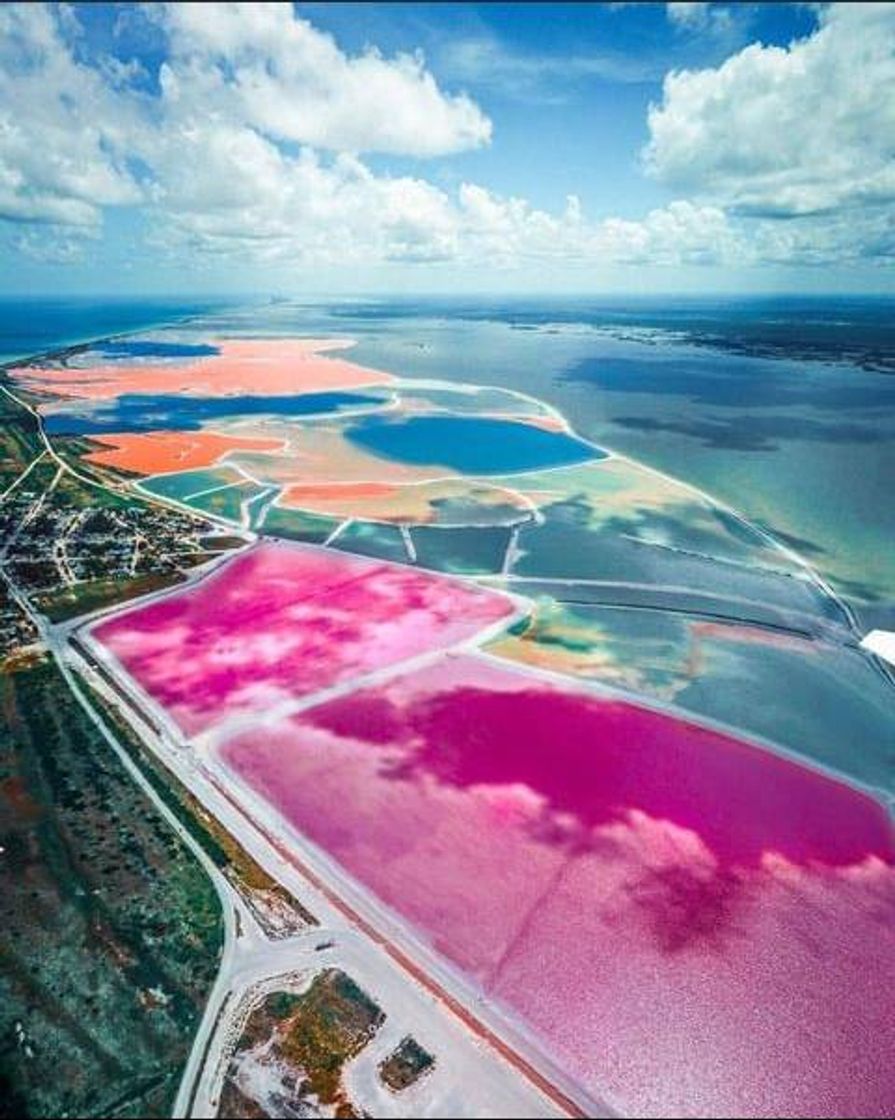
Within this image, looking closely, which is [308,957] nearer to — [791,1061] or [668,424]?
[791,1061]

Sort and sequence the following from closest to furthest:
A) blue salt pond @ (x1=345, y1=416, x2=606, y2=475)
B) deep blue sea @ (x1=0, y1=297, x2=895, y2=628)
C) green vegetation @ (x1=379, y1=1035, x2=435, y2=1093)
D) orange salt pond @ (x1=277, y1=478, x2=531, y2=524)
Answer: green vegetation @ (x1=379, y1=1035, x2=435, y2=1093) → deep blue sea @ (x1=0, y1=297, x2=895, y2=628) → orange salt pond @ (x1=277, y1=478, x2=531, y2=524) → blue salt pond @ (x1=345, y1=416, x2=606, y2=475)

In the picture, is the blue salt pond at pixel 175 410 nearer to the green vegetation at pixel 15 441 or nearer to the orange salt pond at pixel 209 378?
the green vegetation at pixel 15 441

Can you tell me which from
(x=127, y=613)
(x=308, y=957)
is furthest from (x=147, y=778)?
(x=127, y=613)

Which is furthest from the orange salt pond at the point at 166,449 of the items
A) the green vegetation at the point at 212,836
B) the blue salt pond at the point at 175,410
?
the green vegetation at the point at 212,836

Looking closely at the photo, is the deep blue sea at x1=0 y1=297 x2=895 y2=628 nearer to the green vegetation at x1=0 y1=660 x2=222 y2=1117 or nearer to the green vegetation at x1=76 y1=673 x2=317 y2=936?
the green vegetation at x1=76 y1=673 x2=317 y2=936

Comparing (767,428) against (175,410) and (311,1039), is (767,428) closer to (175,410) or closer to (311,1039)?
(175,410)

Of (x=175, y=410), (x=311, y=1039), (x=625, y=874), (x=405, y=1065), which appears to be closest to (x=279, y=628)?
(x=625, y=874)

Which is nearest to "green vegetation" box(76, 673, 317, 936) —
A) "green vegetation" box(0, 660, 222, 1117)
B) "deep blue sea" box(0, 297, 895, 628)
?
"green vegetation" box(0, 660, 222, 1117)
